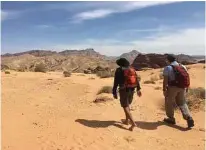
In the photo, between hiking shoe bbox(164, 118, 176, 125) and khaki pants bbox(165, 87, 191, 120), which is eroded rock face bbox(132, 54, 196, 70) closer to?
hiking shoe bbox(164, 118, 176, 125)

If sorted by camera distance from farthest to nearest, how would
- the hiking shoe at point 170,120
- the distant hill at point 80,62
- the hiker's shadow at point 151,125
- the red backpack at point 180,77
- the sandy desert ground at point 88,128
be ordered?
1. the distant hill at point 80,62
2. the hiking shoe at point 170,120
3. the hiker's shadow at point 151,125
4. the red backpack at point 180,77
5. the sandy desert ground at point 88,128

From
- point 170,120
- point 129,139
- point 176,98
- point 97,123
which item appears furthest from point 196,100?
point 129,139

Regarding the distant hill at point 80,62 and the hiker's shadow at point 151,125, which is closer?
the hiker's shadow at point 151,125

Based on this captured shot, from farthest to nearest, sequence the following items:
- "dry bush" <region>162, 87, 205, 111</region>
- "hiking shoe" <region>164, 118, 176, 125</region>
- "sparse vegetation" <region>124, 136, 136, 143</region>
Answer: "dry bush" <region>162, 87, 205, 111</region> < "hiking shoe" <region>164, 118, 176, 125</region> < "sparse vegetation" <region>124, 136, 136, 143</region>

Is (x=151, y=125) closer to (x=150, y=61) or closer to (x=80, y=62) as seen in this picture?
(x=150, y=61)

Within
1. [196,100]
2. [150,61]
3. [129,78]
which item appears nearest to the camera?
[129,78]

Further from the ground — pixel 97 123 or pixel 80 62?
pixel 80 62

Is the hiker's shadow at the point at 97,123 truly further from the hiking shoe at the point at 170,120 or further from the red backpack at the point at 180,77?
the red backpack at the point at 180,77

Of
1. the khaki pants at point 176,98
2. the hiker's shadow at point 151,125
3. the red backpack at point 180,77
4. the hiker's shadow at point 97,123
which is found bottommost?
the hiker's shadow at point 151,125

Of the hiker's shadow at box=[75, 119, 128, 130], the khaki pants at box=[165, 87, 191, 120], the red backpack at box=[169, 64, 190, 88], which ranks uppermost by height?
the red backpack at box=[169, 64, 190, 88]

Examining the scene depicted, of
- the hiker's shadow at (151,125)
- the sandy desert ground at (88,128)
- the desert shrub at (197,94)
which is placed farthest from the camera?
the desert shrub at (197,94)

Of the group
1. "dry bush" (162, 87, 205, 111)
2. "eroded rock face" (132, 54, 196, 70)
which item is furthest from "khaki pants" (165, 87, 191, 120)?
"eroded rock face" (132, 54, 196, 70)

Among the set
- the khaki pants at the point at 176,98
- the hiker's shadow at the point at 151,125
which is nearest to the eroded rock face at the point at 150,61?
the hiker's shadow at the point at 151,125

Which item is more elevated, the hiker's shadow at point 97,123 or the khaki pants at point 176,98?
the khaki pants at point 176,98
